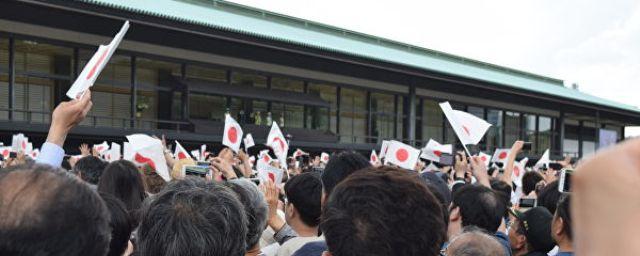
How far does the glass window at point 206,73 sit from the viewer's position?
1862 cm

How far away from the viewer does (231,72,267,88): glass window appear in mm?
19763

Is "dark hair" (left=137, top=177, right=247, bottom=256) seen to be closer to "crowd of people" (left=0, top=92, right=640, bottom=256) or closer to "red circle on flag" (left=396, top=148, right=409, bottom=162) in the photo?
"crowd of people" (left=0, top=92, right=640, bottom=256)

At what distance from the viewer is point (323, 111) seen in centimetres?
2212

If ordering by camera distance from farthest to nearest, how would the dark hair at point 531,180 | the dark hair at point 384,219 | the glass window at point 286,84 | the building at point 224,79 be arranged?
the glass window at point 286,84 < the building at point 224,79 < the dark hair at point 531,180 < the dark hair at point 384,219

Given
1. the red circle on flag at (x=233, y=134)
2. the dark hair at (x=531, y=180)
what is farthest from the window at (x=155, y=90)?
the dark hair at (x=531, y=180)

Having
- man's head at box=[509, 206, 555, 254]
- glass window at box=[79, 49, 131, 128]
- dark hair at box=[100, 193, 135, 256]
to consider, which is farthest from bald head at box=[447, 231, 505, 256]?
glass window at box=[79, 49, 131, 128]

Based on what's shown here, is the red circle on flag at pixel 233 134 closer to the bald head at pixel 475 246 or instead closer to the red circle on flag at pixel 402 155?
the red circle on flag at pixel 402 155

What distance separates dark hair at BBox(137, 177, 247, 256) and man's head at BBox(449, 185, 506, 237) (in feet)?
5.70

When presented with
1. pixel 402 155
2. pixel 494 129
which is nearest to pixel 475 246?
pixel 402 155

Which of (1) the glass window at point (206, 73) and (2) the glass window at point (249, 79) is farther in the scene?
(2) the glass window at point (249, 79)

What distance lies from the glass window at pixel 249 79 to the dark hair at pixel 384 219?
18189 mm

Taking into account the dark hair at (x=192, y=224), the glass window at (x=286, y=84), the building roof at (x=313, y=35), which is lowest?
the dark hair at (x=192, y=224)

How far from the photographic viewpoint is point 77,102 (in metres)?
2.44

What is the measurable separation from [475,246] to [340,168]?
1117mm
